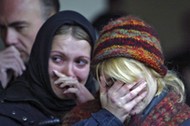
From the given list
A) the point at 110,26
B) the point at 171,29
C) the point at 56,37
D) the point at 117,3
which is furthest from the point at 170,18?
the point at 110,26

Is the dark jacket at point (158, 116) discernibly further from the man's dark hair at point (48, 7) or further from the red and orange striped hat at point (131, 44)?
the man's dark hair at point (48, 7)

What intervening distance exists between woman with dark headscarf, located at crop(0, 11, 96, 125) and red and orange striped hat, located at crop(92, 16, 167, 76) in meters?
0.51

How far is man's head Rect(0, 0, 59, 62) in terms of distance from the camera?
149 inches

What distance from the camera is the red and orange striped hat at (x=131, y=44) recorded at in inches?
104

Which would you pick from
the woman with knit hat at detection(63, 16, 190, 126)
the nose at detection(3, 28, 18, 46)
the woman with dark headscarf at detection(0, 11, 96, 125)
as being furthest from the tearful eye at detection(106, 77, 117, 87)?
the nose at detection(3, 28, 18, 46)

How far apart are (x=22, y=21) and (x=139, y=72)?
1.37 metres

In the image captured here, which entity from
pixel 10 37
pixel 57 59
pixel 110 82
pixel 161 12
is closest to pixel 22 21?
pixel 10 37

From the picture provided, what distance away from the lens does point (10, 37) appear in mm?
3787

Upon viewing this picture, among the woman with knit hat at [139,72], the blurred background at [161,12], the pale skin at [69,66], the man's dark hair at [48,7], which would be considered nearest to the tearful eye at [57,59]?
the pale skin at [69,66]

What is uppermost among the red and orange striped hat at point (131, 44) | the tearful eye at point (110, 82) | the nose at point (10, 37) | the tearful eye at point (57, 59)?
the nose at point (10, 37)

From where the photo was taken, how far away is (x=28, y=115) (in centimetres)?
314

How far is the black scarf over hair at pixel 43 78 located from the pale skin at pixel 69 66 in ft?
0.11

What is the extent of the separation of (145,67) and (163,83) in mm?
133

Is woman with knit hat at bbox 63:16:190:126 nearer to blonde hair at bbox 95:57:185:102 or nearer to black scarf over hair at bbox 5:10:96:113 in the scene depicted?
blonde hair at bbox 95:57:185:102
